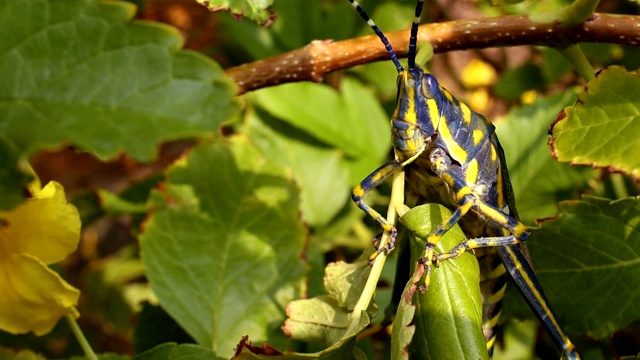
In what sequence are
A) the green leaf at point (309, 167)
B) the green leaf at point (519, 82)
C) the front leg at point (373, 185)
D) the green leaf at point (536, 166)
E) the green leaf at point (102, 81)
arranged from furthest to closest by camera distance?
the green leaf at point (519, 82) < the green leaf at point (309, 167) < the green leaf at point (536, 166) < the front leg at point (373, 185) < the green leaf at point (102, 81)

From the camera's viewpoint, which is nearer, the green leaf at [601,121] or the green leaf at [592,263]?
the green leaf at [601,121]

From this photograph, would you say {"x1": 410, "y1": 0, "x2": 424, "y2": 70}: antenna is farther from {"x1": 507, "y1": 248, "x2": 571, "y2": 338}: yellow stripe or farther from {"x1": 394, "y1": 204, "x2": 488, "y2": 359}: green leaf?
{"x1": 507, "y1": 248, "x2": 571, "y2": 338}: yellow stripe

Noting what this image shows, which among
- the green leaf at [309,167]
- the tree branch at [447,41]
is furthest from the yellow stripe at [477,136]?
the green leaf at [309,167]

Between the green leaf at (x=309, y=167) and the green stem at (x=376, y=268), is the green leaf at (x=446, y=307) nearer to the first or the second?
the green stem at (x=376, y=268)

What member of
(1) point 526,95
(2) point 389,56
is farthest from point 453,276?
(1) point 526,95

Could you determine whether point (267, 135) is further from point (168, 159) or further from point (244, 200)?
point (168, 159)
